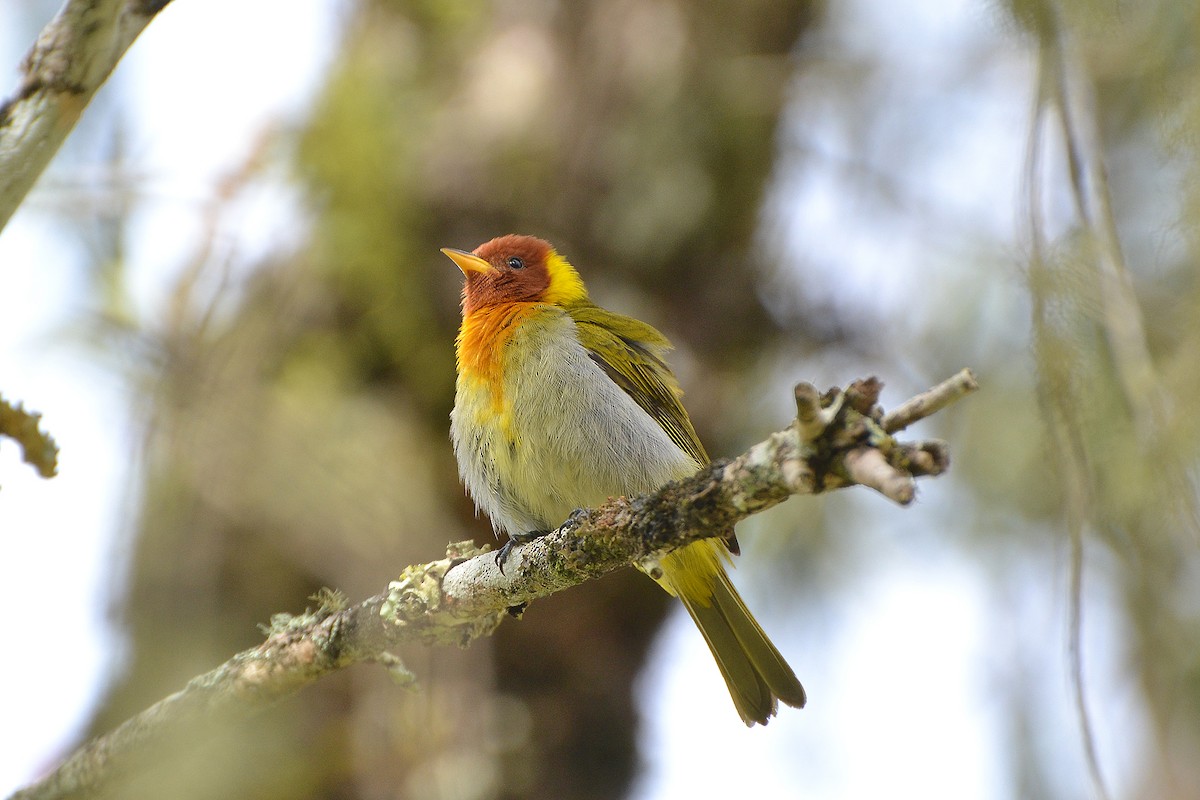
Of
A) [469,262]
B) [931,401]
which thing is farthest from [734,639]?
[931,401]

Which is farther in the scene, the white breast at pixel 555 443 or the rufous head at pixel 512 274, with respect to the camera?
the rufous head at pixel 512 274

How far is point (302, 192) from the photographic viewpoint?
18.0 ft

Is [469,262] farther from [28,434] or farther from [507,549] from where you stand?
[28,434]

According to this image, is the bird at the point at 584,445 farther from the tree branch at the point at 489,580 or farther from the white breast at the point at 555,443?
the tree branch at the point at 489,580

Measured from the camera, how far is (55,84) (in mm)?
2205

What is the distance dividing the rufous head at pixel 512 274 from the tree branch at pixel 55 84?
2.42m

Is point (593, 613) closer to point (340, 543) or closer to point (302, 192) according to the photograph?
point (340, 543)

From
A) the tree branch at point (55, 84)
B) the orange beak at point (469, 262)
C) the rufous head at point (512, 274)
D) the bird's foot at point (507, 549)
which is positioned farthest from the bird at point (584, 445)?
the tree branch at point (55, 84)

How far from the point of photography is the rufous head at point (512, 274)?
4648 millimetres

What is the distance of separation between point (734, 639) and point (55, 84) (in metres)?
2.87

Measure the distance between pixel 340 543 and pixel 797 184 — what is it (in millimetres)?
3125

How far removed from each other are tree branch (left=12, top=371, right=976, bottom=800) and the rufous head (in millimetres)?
1530

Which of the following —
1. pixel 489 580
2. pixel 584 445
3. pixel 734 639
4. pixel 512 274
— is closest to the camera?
pixel 489 580

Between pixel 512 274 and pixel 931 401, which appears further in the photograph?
pixel 512 274
